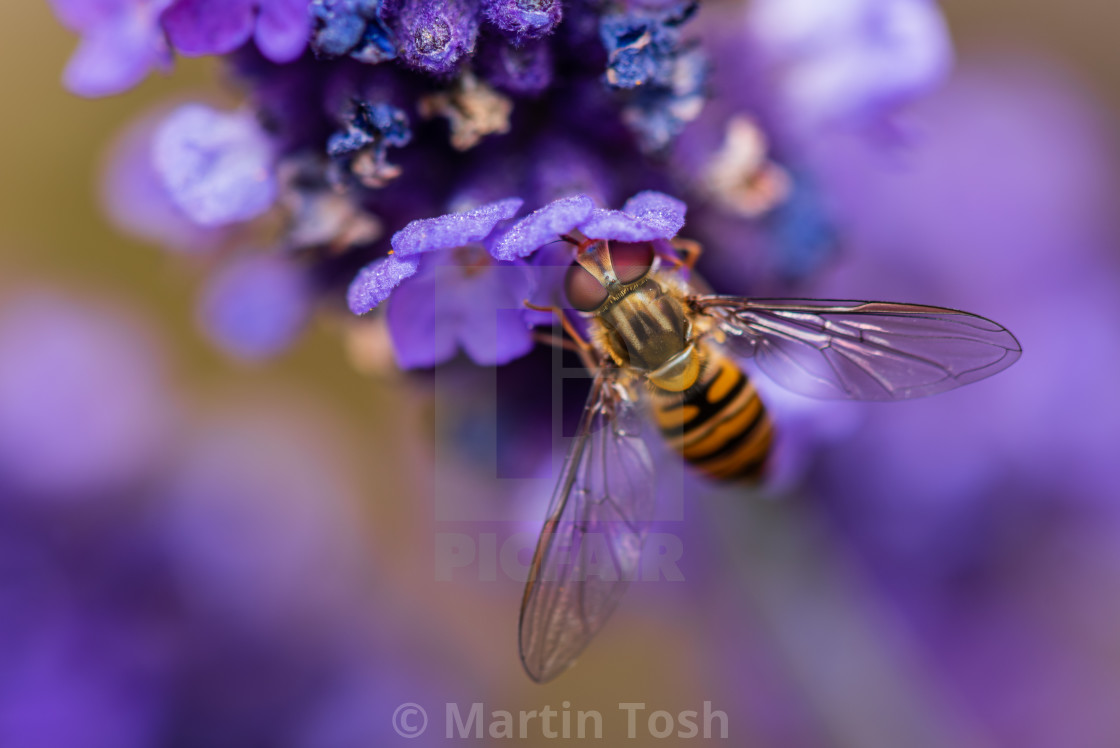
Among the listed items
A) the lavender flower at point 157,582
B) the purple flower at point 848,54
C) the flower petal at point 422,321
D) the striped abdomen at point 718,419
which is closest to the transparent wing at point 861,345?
the striped abdomen at point 718,419

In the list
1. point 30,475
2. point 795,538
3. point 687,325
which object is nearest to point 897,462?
point 795,538

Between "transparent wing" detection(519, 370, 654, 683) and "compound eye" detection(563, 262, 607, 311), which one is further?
"compound eye" detection(563, 262, 607, 311)

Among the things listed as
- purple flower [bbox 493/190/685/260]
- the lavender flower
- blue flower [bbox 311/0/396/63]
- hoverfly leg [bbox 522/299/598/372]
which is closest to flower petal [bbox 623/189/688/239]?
purple flower [bbox 493/190/685/260]

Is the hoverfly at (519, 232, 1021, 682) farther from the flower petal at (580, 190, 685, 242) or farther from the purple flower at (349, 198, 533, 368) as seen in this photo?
the flower petal at (580, 190, 685, 242)

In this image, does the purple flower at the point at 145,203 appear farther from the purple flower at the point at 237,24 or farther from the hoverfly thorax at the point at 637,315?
the hoverfly thorax at the point at 637,315

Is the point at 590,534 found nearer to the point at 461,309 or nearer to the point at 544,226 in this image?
the point at 461,309

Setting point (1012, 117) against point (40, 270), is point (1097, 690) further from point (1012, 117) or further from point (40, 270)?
point (40, 270)
